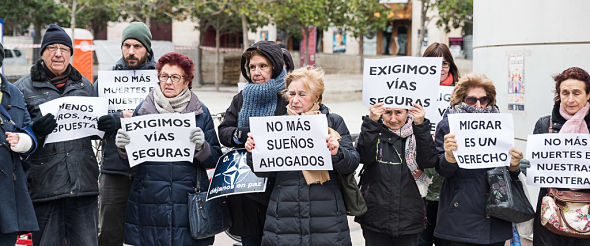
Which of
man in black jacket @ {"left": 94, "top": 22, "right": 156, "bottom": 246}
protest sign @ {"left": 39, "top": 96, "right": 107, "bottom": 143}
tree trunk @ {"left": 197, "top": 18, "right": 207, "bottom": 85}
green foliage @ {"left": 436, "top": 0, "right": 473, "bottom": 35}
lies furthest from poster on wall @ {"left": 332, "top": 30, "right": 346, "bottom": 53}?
protest sign @ {"left": 39, "top": 96, "right": 107, "bottom": 143}

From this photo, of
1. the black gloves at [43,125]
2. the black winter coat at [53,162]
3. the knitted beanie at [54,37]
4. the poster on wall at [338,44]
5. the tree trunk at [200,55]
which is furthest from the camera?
the poster on wall at [338,44]

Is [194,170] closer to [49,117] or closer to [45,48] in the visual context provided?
[49,117]

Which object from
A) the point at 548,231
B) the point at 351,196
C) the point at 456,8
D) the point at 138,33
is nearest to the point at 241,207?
the point at 351,196

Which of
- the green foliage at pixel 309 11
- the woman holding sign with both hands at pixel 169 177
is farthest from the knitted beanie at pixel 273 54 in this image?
the green foliage at pixel 309 11

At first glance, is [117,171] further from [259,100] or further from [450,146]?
[450,146]

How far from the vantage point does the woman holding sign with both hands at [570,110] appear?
405 centimetres

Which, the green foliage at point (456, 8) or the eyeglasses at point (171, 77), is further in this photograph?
the green foliage at point (456, 8)

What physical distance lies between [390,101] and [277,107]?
2.62 feet

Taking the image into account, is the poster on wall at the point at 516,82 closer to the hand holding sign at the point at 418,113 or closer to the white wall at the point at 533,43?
the white wall at the point at 533,43

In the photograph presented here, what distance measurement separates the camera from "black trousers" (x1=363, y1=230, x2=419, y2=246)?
4285mm

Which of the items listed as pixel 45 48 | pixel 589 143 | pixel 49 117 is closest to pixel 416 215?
pixel 589 143

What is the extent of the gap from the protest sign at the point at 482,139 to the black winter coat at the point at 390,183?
189mm

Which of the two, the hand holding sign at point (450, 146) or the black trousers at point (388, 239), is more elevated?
the hand holding sign at point (450, 146)

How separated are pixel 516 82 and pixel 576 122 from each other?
2667 millimetres
